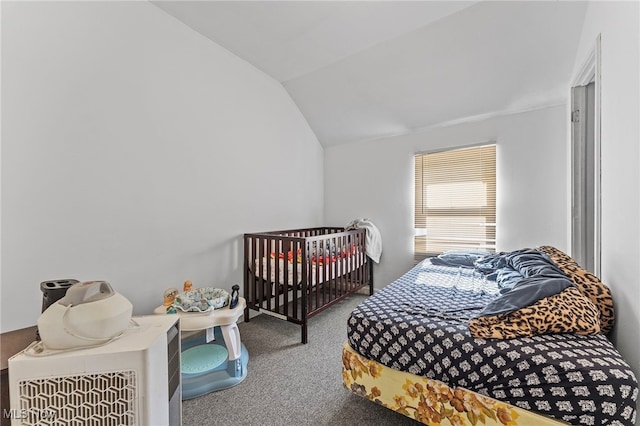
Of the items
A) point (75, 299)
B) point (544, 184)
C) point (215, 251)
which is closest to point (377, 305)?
point (75, 299)

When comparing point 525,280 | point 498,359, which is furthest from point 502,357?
point 525,280

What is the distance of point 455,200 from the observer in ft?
9.83

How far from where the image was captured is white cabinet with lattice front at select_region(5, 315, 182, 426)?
2.40ft

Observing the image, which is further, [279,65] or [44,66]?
[279,65]

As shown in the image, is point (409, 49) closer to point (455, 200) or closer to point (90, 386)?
point (455, 200)

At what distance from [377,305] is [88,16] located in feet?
8.43

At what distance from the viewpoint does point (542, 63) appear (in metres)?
2.15

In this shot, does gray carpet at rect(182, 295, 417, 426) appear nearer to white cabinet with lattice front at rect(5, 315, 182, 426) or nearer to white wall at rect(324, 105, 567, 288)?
white cabinet with lattice front at rect(5, 315, 182, 426)

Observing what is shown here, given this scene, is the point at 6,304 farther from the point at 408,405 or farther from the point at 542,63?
the point at 542,63

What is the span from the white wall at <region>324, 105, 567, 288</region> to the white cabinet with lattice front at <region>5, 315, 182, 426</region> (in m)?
2.97

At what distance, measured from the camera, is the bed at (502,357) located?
88cm

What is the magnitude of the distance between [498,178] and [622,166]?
170 cm

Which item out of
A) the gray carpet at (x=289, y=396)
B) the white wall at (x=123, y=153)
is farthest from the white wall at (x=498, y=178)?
the gray carpet at (x=289, y=396)

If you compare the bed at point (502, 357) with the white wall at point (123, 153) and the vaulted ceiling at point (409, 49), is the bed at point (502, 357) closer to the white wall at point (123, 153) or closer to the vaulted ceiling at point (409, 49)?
the white wall at point (123, 153)
